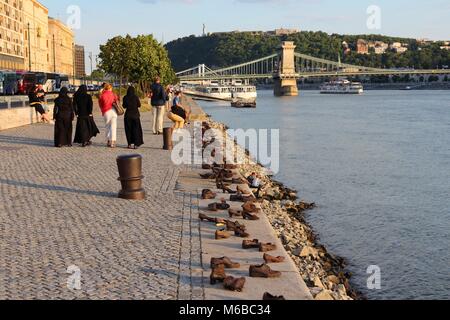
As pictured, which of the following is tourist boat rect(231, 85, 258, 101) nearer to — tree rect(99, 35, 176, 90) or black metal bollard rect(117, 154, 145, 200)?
tree rect(99, 35, 176, 90)

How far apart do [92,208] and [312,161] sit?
17401 millimetres

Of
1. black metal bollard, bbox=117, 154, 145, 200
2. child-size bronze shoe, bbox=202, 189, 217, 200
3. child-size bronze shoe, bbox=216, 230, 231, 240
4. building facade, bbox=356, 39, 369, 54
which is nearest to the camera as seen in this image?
child-size bronze shoe, bbox=216, 230, 231, 240

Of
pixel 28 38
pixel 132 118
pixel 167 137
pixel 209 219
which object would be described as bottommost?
pixel 209 219

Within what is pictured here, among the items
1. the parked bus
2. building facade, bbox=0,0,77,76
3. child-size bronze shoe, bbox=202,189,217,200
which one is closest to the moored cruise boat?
building facade, bbox=0,0,77,76

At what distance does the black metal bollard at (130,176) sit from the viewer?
30.3 ft

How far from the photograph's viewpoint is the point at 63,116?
51.2 feet

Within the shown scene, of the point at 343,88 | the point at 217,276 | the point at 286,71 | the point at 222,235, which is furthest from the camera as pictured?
the point at 343,88

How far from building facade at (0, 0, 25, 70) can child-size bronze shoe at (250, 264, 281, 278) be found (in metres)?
68.0

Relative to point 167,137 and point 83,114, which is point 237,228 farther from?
point 83,114

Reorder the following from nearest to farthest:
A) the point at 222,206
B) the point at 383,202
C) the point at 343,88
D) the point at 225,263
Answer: the point at 225,263
the point at 222,206
the point at 383,202
the point at 343,88

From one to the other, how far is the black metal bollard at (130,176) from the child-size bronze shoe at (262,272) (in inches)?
148

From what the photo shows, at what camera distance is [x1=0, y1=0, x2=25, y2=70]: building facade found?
72.5m

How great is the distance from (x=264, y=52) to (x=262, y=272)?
159683 mm

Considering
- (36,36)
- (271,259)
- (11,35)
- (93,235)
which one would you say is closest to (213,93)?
(36,36)
